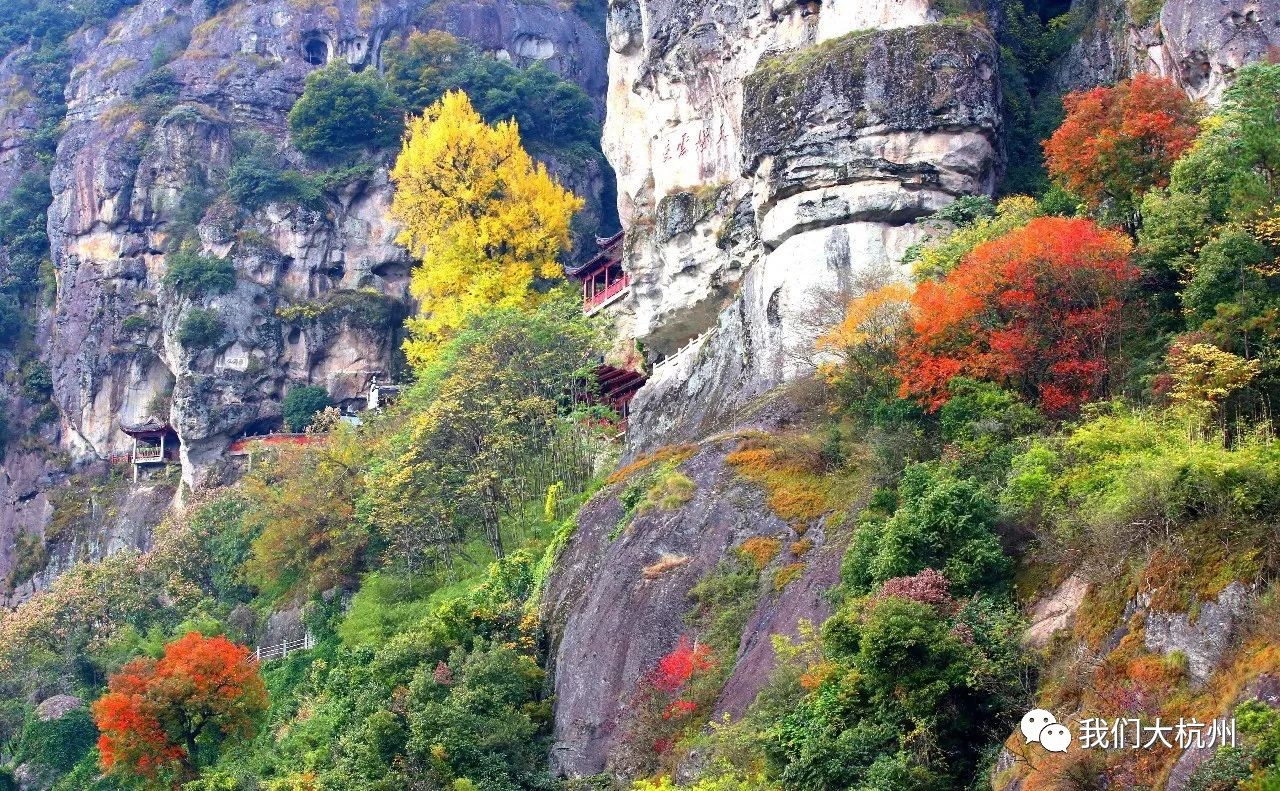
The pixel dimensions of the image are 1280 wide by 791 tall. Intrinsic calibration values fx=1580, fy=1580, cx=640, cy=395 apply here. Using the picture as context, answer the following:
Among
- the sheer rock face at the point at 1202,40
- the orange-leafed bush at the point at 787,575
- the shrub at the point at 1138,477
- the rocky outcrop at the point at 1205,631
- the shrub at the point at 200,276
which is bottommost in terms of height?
the orange-leafed bush at the point at 787,575

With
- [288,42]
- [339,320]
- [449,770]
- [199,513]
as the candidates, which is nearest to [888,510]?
[449,770]

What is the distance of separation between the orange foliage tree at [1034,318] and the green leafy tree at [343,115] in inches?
→ 1559

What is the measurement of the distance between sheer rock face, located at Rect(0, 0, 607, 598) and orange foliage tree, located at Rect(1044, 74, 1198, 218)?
33.2 metres

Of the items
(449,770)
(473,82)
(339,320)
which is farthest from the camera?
(473,82)

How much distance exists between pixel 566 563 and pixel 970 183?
1234cm

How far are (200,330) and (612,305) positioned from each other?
18150 millimetres

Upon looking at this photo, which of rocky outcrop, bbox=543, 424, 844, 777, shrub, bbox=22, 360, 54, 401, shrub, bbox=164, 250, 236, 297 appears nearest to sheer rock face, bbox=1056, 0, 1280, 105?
rocky outcrop, bbox=543, 424, 844, 777

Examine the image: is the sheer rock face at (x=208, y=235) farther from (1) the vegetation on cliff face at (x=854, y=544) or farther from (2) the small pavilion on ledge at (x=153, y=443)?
(1) the vegetation on cliff face at (x=854, y=544)

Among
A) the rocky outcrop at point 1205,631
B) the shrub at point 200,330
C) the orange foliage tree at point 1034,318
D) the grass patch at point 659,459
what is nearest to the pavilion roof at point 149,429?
the shrub at point 200,330

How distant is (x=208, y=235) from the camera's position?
60375 mm

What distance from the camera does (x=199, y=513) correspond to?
46906 mm

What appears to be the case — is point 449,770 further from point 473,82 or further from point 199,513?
point 473,82

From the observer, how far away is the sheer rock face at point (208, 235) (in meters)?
58.2

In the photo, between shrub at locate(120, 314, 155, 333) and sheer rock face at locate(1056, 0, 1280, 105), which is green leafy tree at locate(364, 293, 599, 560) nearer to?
sheer rock face at locate(1056, 0, 1280, 105)
